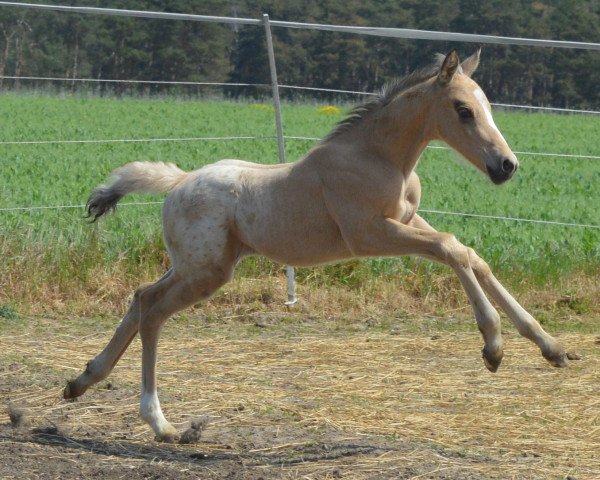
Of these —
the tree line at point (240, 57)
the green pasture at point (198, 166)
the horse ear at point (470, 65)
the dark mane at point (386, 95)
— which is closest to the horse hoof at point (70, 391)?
the dark mane at point (386, 95)

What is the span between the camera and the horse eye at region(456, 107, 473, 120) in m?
5.13

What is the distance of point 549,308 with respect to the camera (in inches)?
351

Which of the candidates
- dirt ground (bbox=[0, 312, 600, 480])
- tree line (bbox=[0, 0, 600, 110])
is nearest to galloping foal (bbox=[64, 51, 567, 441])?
dirt ground (bbox=[0, 312, 600, 480])

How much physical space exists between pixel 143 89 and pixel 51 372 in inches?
1386

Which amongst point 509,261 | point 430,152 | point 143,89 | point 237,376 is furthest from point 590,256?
point 143,89

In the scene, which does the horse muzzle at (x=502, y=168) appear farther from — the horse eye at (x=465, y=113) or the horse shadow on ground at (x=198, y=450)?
the horse shadow on ground at (x=198, y=450)

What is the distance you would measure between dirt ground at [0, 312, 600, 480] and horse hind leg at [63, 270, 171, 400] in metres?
0.17

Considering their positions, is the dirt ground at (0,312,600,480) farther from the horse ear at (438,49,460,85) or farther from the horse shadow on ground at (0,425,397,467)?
the horse ear at (438,49,460,85)

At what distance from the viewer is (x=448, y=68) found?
521 cm

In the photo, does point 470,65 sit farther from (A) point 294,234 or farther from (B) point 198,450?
(B) point 198,450

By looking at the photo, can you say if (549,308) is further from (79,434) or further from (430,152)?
(430,152)

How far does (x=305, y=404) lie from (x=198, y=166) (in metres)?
13.7

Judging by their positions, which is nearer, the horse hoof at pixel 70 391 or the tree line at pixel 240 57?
the horse hoof at pixel 70 391

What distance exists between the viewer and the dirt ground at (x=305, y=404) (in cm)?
490
